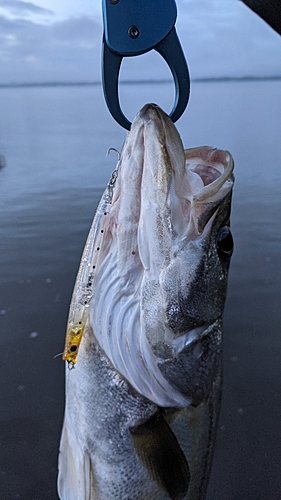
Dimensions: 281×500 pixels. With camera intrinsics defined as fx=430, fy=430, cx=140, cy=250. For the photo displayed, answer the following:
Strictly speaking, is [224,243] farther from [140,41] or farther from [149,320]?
[140,41]

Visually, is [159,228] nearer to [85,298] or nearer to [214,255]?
[214,255]

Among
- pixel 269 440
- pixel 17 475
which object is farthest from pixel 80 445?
pixel 269 440

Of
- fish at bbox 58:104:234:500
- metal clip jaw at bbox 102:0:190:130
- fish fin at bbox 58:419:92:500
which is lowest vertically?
fish fin at bbox 58:419:92:500

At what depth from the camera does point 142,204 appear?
1331mm

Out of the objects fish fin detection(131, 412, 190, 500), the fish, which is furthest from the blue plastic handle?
fish fin detection(131, 412, 190, 500)

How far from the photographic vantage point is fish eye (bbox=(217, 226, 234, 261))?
1.39 m

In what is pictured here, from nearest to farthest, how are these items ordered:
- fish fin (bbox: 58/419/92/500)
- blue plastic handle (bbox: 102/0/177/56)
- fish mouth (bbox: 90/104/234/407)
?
blue plastic handle (bbox: 102/0/177/56)
fish mouth (bbox: 90/104/234/407)
fish fin (bbox: 58/419/92/500)

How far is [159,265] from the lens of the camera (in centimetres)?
133

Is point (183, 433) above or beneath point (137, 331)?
beneath

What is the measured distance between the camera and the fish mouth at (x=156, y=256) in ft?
4.29

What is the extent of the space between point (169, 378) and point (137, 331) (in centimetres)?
18

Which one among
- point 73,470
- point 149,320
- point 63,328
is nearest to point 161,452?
point 73,470

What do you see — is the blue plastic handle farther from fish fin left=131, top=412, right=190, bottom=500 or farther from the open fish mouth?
fish fin left=131, top=412, right=190, bottom=500

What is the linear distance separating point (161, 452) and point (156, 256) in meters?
0.65
